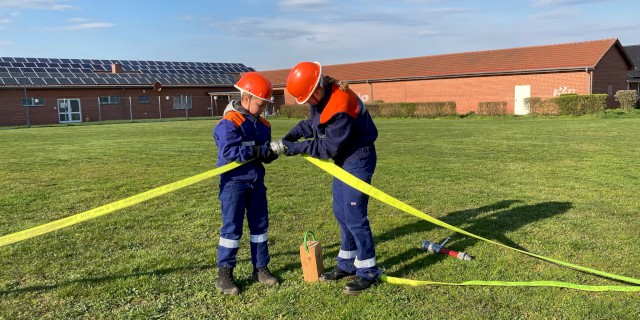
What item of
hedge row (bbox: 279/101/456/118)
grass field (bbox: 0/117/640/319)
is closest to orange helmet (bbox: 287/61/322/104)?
grass field (bbox: 0/117/640/319)

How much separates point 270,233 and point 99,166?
25.1ft

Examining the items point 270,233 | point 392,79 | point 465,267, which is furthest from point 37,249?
point 392,79

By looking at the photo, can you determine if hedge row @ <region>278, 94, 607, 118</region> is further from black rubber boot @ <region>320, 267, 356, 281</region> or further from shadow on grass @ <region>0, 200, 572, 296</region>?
black rubber boot @ <region>320, 267, 356, 281</region>

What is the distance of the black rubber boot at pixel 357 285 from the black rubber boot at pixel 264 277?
66 cm

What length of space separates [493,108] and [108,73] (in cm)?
3439

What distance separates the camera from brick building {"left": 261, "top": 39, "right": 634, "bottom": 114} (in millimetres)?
34875

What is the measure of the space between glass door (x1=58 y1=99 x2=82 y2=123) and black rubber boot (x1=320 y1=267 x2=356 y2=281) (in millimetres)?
43196

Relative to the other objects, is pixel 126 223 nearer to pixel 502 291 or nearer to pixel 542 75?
pixel 502 291

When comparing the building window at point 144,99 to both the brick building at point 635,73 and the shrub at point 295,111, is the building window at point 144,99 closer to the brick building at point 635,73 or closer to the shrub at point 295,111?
the shrub at point 295,111

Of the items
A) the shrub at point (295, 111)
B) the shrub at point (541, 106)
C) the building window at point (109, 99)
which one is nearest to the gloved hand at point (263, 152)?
the shrub at point (541, 106)

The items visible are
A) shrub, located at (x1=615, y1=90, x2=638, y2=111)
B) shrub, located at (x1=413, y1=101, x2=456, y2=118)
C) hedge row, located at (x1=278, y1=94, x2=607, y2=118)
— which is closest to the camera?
hedge row, located at (x1=278, y1=94, x2=607, y2=118)

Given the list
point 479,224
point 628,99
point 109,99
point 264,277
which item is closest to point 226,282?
point 264,277

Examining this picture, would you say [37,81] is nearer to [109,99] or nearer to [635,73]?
[109,99]

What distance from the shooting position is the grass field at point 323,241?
4.04 m
